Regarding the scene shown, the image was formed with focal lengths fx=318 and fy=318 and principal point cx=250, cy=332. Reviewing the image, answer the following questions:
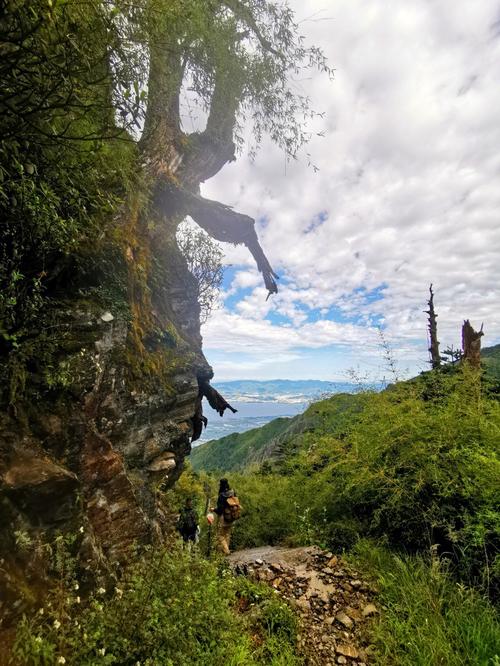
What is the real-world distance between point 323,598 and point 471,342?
12.4 metres

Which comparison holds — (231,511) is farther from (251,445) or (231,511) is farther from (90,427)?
(251,445)

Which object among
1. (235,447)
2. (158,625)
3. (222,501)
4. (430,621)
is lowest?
(235,447)

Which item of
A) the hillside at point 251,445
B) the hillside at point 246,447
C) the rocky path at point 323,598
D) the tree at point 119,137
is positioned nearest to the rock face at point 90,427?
the tree at point 119,137

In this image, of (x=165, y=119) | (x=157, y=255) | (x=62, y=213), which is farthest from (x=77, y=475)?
(x=165, y=119)

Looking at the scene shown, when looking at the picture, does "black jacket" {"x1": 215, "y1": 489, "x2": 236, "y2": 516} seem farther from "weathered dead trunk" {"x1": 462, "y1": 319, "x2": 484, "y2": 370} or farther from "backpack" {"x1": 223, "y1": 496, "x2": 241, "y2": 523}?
"weathered dead trunk" {"x1": 462, "y1": 319, "x2": 484, "y2": 370}

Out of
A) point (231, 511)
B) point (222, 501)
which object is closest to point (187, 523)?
point (222, 501)

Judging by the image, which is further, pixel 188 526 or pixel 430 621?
pixel 188 526

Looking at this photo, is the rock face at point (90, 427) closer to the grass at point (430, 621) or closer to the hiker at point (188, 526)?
the hiker at point (188, 526)

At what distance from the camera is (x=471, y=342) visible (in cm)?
1362

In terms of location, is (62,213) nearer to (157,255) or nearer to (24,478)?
(24,478)

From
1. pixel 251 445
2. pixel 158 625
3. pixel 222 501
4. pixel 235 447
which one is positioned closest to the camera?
pixel 158 625

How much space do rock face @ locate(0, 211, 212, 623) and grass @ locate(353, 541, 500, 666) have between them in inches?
155

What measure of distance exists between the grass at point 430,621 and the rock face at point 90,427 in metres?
3.94

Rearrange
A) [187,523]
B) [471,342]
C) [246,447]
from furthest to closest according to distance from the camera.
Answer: [246,447] → [471,342] → [187,523]
